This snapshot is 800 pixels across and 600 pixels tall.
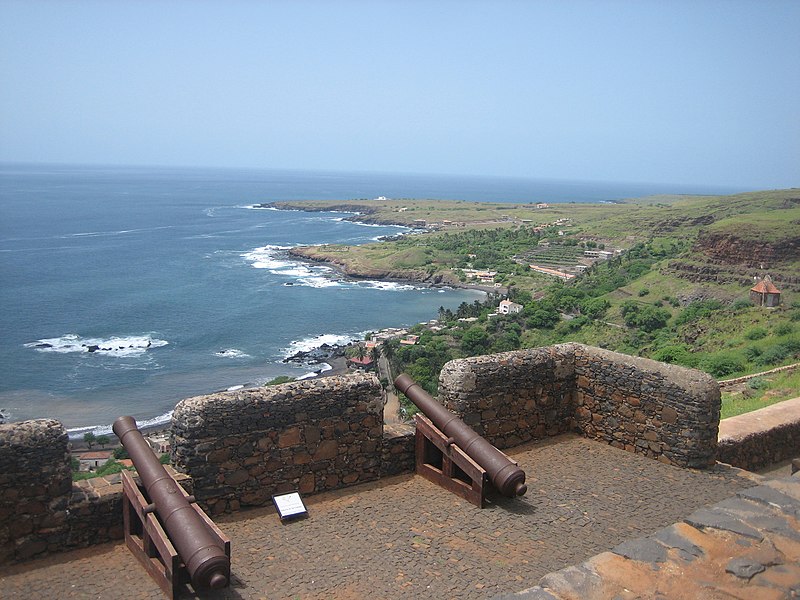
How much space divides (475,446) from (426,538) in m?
1.27

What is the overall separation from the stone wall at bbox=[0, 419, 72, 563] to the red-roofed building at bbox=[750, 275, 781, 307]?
45.4 meters

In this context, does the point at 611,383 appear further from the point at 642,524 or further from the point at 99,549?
the point at 99,549

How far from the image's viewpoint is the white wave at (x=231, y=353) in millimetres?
50844

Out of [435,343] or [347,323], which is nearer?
[435,343]

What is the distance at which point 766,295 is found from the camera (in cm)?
4297

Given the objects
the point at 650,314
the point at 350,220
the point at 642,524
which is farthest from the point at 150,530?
the point at 350,220

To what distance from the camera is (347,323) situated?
6284 cm

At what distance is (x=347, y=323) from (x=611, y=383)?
179 ft

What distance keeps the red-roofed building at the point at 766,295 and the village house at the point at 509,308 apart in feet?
75.3

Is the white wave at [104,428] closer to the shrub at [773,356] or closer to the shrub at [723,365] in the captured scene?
the shrub at [723,365]

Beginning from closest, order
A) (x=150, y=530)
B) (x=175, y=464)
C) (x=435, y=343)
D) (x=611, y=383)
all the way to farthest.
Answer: (x=150, y=530), (x=175, y=464), (x=611, y=383), (x=435, y=343)

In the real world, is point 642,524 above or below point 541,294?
above

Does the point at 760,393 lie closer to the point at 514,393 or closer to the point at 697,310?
the point at 514,393

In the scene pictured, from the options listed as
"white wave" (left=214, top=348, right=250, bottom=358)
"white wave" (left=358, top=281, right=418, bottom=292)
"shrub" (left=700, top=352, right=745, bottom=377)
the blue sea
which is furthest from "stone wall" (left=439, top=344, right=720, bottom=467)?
"white wave" (left=358, top=281, right=418, bottom=292)
